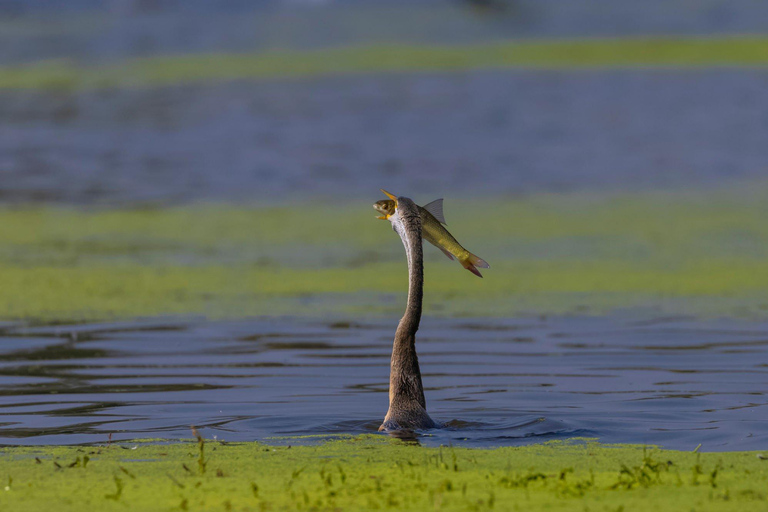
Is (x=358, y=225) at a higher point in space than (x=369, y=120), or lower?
lower

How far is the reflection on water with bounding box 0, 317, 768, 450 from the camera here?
8.46 m

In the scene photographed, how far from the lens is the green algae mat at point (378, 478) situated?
5.75 metres

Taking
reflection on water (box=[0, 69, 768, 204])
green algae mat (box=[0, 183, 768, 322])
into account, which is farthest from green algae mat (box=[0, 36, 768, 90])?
green algae mat (box=[0, 183, 768, 322])

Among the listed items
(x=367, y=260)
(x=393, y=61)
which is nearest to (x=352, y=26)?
(x=393, y=61)

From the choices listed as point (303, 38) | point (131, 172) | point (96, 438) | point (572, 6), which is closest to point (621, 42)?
point (572, 6)

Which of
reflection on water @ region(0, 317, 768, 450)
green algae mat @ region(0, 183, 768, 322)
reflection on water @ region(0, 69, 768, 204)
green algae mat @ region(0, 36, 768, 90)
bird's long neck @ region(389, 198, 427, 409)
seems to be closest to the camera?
bird's long neck @ region(389, 198, 427, 409)

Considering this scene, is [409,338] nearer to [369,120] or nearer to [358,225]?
[358,225]

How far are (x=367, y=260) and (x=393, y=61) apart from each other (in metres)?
27.4

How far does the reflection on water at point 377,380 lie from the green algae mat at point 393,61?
28.4m

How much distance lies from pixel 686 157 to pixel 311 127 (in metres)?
9.79

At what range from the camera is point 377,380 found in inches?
420

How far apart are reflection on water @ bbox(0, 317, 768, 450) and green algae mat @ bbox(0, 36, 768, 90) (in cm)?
2843

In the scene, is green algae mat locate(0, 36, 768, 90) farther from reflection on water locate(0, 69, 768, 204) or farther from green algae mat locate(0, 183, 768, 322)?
green algae mat locate(0, 183, 768, 322)

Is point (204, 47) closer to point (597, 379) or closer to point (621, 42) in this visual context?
point (621, 42)
